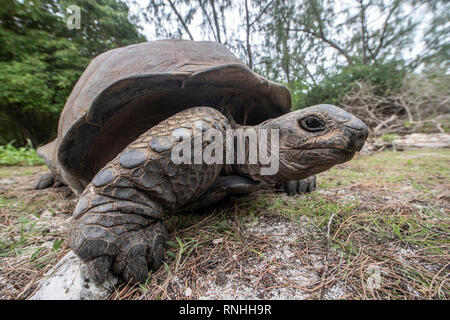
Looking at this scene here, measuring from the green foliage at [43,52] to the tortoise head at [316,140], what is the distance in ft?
25.4

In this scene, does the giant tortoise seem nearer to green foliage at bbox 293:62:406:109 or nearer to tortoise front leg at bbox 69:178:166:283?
tortoise front leg at bbox 69:178:166:283

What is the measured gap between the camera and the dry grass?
703 millimetres

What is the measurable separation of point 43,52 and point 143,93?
8.18m

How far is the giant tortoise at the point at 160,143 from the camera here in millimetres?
755

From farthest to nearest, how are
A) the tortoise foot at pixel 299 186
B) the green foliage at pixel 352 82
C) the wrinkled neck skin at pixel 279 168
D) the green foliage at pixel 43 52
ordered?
the green foliage at pixel 352 82
the green foliage at pixel 43 52
the tortoise foot at pixel 299 186
the wrinkled neck skin at pixel 279 168

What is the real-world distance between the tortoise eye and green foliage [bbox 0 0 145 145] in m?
7.81

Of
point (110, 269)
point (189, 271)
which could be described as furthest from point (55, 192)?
point (189, 271)

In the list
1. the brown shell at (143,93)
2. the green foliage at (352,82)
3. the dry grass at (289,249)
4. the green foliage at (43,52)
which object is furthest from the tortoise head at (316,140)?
the green foliage at (43,52)

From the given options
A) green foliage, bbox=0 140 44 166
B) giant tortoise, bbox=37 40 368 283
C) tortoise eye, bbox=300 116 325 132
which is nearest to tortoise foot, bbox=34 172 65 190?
giant tortoise, bbox=37 40 368 283

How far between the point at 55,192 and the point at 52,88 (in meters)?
6.36

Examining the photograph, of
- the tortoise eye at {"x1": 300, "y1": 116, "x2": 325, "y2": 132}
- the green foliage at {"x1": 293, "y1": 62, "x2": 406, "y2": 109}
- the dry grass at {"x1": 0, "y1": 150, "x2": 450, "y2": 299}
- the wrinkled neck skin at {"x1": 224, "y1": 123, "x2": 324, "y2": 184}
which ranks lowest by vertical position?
the dry grass at {"x1": 0, "y1": 150, "x2": 450, "y2": 299}

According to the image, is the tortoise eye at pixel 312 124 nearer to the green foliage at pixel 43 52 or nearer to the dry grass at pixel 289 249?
the dry grass at pixel 289 249
